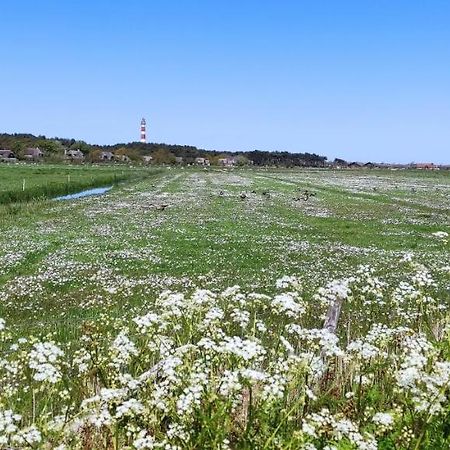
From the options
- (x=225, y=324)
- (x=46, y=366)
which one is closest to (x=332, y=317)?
(x=225, y=324)

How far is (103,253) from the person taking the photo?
27.5m

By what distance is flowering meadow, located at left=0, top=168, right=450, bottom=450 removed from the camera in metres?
4.59

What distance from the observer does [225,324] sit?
6531 mm

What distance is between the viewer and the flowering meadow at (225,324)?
4.59 metres

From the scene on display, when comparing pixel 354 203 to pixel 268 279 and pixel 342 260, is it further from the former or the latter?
pixel 268 279

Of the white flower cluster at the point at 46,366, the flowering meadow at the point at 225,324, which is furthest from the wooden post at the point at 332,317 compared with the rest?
the white flower cluster at the point at 46,366

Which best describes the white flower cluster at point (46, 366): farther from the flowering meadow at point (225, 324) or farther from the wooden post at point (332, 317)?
the wooden post at point (332, 317)

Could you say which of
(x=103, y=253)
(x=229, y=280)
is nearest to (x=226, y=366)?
(x=229, y=280)

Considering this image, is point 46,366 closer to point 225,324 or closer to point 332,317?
point 225,324

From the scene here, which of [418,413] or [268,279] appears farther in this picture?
[268,279]

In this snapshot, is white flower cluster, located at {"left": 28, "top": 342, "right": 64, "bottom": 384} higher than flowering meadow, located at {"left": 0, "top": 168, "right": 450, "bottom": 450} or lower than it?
higher

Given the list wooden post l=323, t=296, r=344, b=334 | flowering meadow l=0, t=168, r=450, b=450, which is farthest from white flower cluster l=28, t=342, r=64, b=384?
wooden post l=323, t=296, r=344, b=334

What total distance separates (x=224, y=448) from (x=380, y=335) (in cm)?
340

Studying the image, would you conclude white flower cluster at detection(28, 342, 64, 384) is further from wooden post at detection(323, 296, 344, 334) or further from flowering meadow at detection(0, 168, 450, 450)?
wooden post at detection(323, 296, 344, 334)
